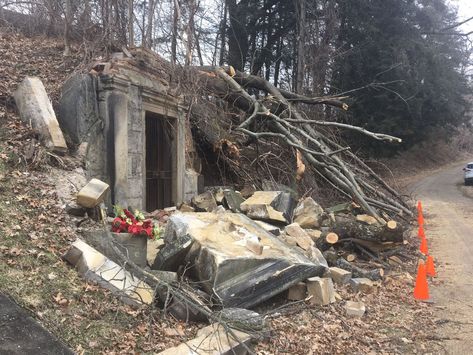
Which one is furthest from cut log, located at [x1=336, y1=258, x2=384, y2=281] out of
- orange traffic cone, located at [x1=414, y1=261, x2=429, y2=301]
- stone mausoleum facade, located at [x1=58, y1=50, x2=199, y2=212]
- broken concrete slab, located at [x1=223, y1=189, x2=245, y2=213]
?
stone mausoleum facade, located at [x1=58, y1=50, x2=199, y2=212]

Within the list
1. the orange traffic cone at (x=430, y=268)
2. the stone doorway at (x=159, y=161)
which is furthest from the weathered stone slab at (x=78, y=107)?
the orange traffic cone at (x=430, y=268)

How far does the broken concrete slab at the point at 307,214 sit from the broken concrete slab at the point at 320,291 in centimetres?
256

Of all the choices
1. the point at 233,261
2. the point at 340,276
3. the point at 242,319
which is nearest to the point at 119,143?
the point at 233,261

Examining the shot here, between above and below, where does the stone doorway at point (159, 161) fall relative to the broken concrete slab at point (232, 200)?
above

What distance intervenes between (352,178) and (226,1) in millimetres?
13441

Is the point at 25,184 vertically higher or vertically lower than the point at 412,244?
higher

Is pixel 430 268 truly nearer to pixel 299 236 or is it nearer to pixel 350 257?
pixel 350 257

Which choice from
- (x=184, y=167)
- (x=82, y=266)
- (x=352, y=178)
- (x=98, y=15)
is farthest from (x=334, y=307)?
(x=98, y=15)

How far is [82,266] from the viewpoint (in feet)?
15.8

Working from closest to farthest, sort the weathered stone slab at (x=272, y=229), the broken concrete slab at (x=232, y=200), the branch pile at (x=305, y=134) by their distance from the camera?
the weathered stone slab at (x=272, y=229) → the broken concrete slab at (x=232, y=200) → the branch pile at (x=305, y=134)

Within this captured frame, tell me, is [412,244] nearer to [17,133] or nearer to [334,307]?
[334,307]

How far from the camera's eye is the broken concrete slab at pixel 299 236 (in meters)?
6.89

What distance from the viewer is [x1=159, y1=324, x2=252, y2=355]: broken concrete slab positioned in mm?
4051

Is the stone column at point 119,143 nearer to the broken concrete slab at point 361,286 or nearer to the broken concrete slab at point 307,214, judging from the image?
the broken concrete slab at point 307,214
